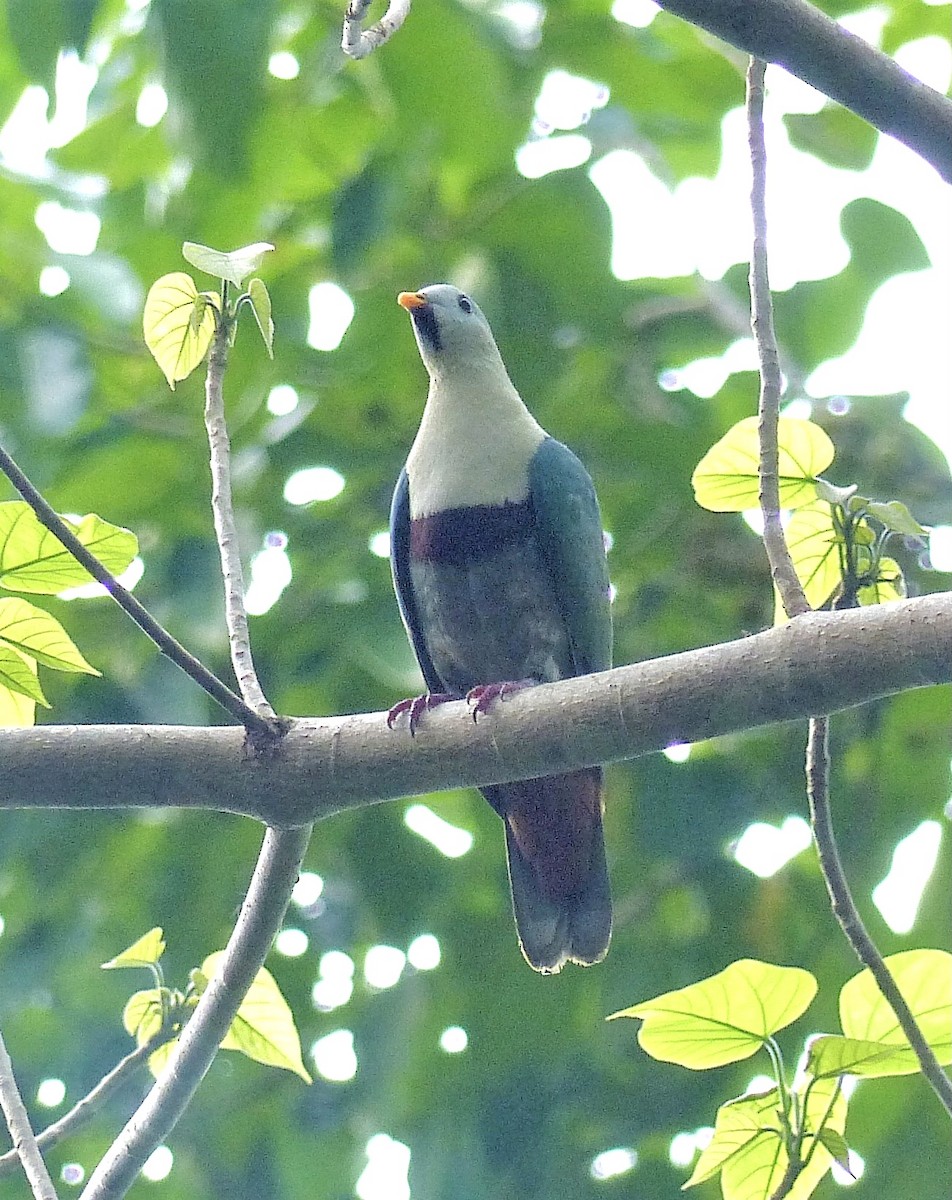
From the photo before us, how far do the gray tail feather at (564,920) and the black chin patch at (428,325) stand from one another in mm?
1041

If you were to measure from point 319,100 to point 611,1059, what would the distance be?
7.23 ft

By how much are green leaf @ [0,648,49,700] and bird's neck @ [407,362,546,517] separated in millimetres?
1131

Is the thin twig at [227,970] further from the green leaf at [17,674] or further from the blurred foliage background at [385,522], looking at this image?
the blurred foliage background at [385,522]

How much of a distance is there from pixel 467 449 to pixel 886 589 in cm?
106

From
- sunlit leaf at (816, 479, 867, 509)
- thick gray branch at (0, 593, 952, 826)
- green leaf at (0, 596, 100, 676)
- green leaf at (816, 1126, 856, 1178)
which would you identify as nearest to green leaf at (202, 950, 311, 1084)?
thick gray branch at (0, 593, 952, 826)

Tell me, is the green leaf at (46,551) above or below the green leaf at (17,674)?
above

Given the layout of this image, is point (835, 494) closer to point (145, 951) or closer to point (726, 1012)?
point (726, 1012)

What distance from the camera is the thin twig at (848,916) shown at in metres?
1.90

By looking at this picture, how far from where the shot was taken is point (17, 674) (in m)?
2.09

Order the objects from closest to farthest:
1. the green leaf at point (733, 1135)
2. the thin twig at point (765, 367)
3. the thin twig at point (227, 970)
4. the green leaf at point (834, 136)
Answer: the thin twig at point (765, 367) → the green leaf at point (733, 1135) → the thin twig at point (227, 970) → the green leaf at point (834, 136)

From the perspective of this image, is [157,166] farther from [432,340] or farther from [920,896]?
[920,896]

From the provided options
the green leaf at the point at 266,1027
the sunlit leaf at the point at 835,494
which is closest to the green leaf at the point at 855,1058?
the sunlit leaf at the point at 835,494

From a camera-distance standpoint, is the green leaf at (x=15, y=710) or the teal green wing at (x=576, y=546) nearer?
the green leaf at (x=15, y=710)

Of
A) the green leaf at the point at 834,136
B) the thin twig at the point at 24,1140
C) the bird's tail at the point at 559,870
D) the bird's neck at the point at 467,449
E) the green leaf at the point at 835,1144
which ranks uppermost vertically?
the green leaf at the point at 834,136
